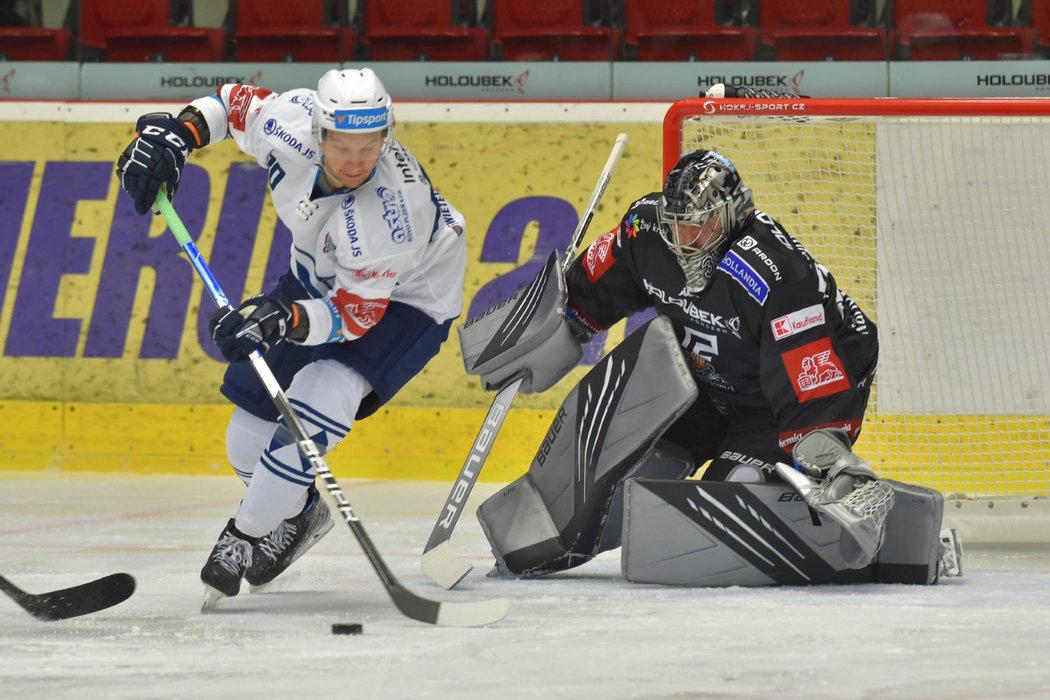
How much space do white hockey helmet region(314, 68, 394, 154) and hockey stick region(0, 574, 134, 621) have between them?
2.95ft

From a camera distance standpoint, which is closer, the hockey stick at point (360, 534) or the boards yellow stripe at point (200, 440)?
the hockey stick at point (360, 534)

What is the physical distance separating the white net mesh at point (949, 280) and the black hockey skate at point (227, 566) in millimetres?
1920

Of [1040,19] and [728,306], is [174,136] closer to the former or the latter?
[728,306]

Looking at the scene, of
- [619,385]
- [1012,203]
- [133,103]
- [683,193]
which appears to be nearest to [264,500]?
[619,385]

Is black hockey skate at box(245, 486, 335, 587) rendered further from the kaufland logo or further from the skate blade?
the kaufland logo

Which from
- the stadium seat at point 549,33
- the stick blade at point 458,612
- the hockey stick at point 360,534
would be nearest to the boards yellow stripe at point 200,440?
the stadium seat at point 549,33

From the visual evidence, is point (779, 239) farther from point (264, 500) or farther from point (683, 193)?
point (264, 500)

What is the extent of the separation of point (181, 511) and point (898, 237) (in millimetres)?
2272

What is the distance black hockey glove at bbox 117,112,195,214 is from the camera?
308cm

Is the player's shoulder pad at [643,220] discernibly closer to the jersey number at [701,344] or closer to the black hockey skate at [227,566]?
the jersey number at [701,344]

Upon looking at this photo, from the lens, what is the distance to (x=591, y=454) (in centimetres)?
327

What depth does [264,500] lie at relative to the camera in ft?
9.65

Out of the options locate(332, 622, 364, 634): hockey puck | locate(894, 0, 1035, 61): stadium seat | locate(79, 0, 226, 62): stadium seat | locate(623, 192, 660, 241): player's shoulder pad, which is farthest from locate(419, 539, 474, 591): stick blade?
locate(79, 0, 226, 62): stadium seat

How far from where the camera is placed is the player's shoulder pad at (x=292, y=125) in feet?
10.2
